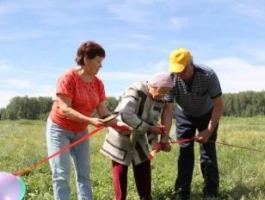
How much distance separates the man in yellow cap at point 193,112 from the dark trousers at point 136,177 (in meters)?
0.56

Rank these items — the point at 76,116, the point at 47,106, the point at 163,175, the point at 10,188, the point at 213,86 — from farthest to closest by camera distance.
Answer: the point at 47,106
the point at 163,175
the point at 213,86
the point at 76,116
the point at 10,188

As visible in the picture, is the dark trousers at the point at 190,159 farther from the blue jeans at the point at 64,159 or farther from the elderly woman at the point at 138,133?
the blue jeans at the point at 64,159

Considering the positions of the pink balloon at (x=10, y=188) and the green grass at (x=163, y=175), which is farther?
the green grass at (x=163, y=175)

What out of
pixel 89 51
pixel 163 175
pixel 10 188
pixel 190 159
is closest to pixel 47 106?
pixel 163 175

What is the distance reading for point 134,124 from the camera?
16.8 feet

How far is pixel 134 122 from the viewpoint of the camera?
5121 millimetres

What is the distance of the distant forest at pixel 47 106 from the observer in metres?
51.9

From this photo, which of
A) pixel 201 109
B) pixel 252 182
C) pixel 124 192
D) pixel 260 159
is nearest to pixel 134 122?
pixel 124 192

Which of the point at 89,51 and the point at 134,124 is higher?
the point at 89,51

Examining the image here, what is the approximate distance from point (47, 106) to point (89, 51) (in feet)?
153

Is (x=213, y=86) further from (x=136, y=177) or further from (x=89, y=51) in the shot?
(x=89, y=51)

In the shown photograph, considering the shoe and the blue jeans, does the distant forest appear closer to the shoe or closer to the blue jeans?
the shoe

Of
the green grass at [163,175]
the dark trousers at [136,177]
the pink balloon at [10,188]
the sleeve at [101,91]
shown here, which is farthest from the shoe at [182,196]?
the pink balloon at [10,188]

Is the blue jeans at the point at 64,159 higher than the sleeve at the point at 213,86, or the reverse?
the sleeve at the point at 213,86
